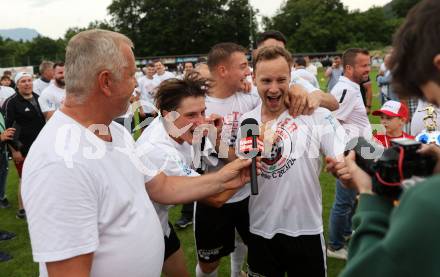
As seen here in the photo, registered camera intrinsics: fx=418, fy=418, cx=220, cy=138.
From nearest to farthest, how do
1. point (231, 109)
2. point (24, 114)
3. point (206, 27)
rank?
1. point (231, 109)
2. point (24, 114)
3. point (206, 27)

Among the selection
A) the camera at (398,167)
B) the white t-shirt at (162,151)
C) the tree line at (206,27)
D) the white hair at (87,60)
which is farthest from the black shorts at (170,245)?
the tree line at (206,27)

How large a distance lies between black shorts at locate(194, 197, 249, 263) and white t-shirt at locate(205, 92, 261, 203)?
0.70 ft

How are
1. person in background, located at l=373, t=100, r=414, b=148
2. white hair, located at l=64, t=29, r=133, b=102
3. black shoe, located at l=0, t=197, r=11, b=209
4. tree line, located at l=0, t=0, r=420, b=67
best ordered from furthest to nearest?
tree line, located at l=0, t=0, r=420, b=67
black shoe, located at l=0, t=197, r=11, b=209
person in background, located at l=373, t=100, r=414, b=148
white hair, located at l=64, t=29, r=133, b=102

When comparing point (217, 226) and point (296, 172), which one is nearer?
point (296, 172)

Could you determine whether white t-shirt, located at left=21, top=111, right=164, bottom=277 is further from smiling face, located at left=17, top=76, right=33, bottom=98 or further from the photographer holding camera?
smiling face, located at left=17, top=76, right=33, bottom=98

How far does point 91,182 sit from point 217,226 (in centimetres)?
206

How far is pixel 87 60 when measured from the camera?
6.43 ft

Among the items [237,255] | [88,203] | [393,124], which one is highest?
[88,203]

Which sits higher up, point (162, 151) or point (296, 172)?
point (162, 151)

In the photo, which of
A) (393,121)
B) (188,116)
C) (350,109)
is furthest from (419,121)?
(188,116)

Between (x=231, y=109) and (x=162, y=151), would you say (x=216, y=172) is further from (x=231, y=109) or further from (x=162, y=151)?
(x=231, y=109)

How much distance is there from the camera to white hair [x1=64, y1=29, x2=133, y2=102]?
6.44 feet

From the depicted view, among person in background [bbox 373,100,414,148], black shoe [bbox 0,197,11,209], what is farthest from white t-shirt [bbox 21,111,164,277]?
black shoe [bbox 0,197,11,209]

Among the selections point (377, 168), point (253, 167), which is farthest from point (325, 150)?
point (377, 168)
